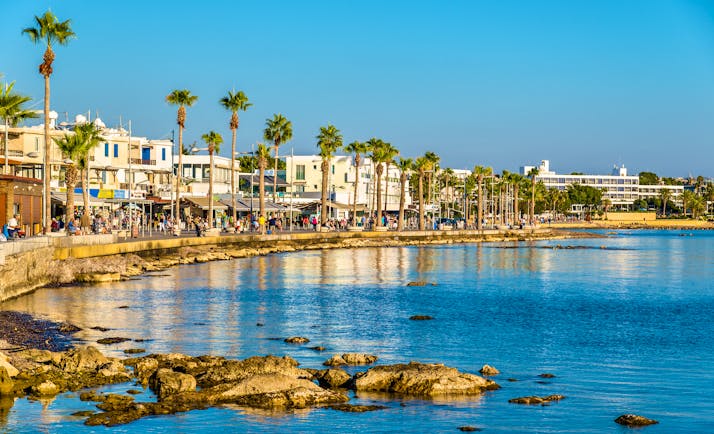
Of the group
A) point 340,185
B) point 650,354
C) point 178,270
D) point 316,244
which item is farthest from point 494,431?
point 340,185

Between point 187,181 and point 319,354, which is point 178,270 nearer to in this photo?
point 319,354

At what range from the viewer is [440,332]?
34.8 meters

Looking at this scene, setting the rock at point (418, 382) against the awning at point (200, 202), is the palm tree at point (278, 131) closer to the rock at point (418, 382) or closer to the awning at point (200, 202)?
the awning at point (200, 202)

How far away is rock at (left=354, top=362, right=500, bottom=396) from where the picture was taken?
→ 22578 millimetres

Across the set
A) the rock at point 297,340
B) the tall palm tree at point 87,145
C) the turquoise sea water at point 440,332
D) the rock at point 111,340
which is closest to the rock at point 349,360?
the turquoise sea water at point 440,332

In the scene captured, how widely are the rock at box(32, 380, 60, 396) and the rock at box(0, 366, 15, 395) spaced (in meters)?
0.49

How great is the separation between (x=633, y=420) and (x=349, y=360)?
27.0 ft

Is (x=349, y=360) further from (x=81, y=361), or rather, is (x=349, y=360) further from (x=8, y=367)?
(x=8, y=367)

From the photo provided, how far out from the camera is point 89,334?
3058 cm

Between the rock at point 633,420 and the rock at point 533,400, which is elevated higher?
the rock at point 533,400

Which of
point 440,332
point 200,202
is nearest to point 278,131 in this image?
point 200,202

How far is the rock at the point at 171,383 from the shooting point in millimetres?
21344

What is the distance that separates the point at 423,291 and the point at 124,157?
50.9 m

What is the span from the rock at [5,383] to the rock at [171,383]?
9.72 ft
